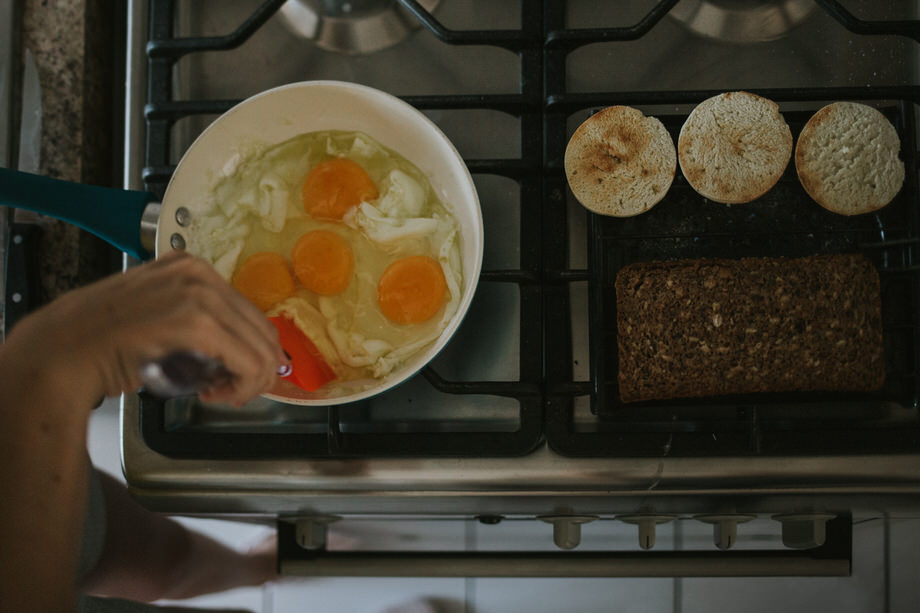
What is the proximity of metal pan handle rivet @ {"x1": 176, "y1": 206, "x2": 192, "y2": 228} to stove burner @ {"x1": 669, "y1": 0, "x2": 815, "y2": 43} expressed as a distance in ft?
2.14

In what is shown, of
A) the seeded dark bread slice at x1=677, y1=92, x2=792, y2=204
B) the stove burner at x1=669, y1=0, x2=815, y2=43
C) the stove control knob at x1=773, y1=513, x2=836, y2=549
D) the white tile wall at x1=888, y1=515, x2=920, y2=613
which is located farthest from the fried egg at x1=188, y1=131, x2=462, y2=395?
the white tile wall at x1=888, y1=515, x2=920, y2=613

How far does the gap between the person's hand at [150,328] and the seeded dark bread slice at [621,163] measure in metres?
0.39

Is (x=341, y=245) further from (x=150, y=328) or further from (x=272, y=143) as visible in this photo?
(x=150, y=328)

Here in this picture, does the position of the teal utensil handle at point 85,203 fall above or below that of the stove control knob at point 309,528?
above

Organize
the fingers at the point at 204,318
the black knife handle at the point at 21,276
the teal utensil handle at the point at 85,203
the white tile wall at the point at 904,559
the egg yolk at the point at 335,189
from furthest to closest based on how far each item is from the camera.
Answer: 1. the white tile wall at the point at 904,559
2. the black knife handle at the point at 21,276
3. the egg yolk at the point at 335,189
4. the teal utensil handle at the point at 85,203
5. the fingers at the point at 204,318

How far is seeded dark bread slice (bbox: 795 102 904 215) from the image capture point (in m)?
0.72

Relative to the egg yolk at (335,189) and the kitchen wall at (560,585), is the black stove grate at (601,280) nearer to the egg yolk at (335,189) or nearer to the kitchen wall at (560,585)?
the egg yolk at (335,189)

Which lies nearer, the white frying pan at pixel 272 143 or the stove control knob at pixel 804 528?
the white frying pan at pixel 272 143


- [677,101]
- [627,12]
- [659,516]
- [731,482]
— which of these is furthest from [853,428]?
[627,12]

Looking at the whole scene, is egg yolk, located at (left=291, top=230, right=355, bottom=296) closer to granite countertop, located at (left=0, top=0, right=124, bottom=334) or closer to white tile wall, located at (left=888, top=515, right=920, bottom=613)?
granite countertop, located at (left=0, top=0, right=124, bottom=334)

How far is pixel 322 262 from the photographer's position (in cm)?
75

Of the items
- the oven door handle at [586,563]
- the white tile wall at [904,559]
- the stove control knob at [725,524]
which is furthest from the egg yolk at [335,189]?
the white tile wall at [904,559]

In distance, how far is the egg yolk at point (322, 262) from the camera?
75 centimetres

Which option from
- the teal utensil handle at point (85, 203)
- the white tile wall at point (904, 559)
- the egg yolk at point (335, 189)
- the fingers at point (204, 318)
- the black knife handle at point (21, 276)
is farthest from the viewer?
the white tile wall at point (904, 559)
